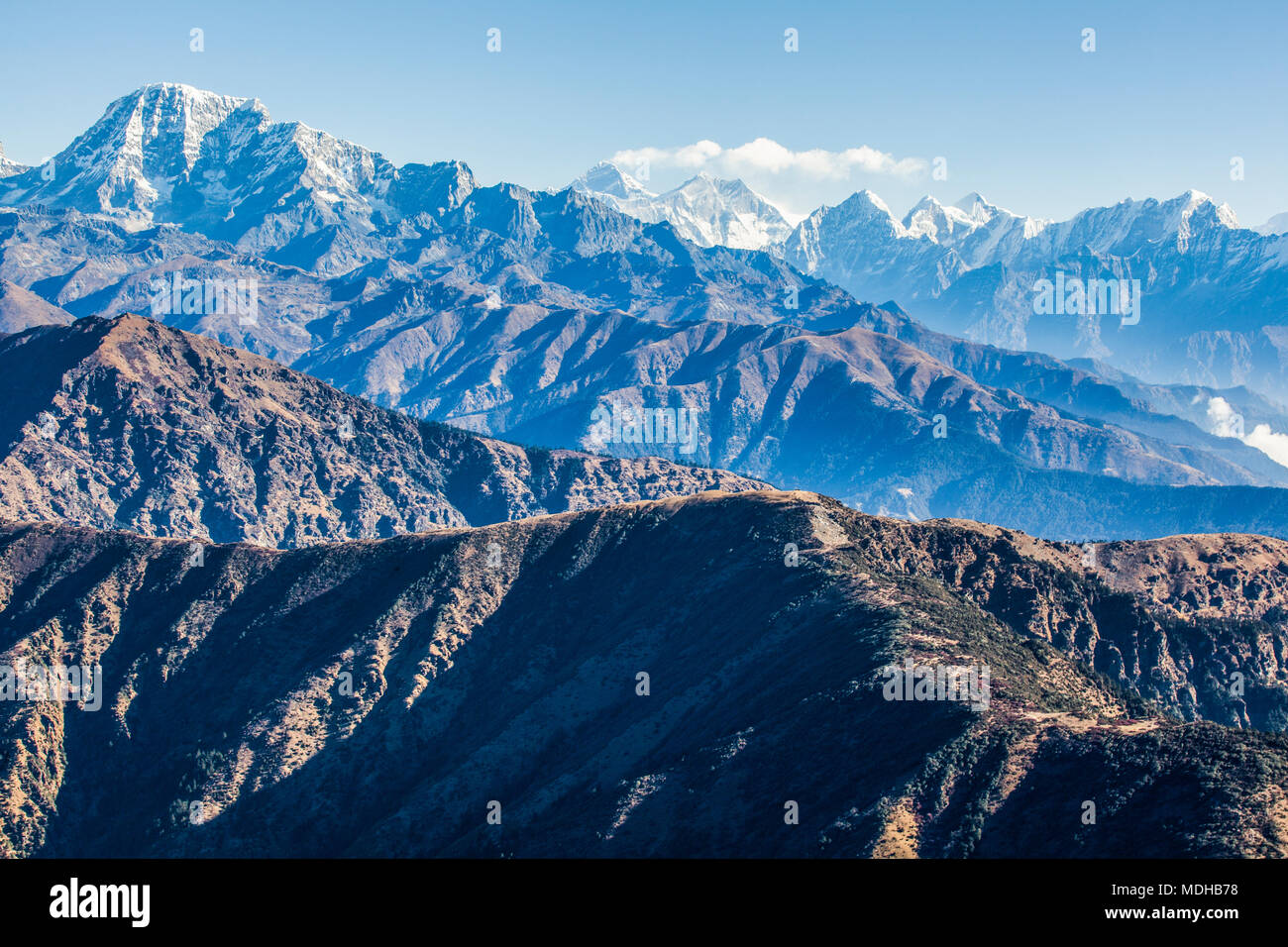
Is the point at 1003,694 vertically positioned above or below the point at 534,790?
above
